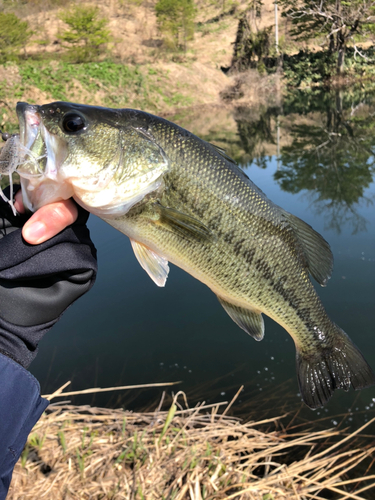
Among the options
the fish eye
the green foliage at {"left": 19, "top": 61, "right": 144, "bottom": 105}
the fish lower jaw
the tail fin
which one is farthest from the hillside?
the tail fin

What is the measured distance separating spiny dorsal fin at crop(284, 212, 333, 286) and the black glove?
1.38 meters

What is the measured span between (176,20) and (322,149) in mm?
35532

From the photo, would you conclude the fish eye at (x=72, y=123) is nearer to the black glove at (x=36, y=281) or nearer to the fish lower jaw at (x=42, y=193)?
the fish lower jaw at (x=42, y=193)

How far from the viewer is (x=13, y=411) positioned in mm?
1636

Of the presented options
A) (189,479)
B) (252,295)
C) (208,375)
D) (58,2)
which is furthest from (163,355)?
(58,2)

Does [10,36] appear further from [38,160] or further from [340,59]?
[38,160]

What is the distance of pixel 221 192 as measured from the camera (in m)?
2.15

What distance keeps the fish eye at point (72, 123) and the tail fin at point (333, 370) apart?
204 cm

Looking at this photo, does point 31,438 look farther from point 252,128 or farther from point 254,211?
point 252,128

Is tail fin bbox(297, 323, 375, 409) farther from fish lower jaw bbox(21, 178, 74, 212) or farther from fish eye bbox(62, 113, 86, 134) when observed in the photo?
fish eye bbox(62, 113, 86, 134)

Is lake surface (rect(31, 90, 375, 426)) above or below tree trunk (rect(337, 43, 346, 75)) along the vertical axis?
below

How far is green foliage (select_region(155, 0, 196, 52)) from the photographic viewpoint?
135 ft

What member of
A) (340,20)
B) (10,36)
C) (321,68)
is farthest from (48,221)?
(321,68)

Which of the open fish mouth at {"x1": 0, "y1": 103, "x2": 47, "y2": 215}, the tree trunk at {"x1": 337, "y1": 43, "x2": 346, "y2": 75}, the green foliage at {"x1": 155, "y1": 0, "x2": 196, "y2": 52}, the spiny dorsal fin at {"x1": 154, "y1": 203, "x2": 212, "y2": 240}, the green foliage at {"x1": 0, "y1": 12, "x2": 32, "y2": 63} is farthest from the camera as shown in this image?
the green foliage at {"x1": 155, "y1": 0, "x2": 196, "y2": 52}
